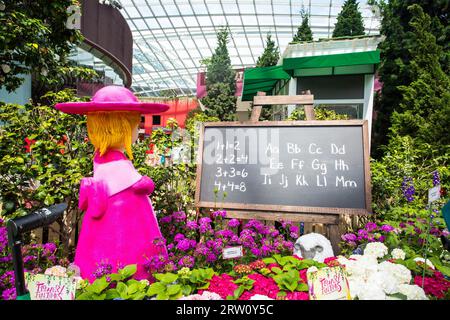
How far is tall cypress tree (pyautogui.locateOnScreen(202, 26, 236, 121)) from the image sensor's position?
22484mm

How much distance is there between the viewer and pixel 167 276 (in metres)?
1.51

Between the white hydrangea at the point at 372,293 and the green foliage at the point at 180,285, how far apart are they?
0.65m

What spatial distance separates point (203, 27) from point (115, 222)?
86.9 feet

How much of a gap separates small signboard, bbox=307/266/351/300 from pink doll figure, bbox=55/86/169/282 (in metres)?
0.99

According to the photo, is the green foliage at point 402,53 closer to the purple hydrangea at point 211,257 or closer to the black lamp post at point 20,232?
the purple hydrangea at point 211,257

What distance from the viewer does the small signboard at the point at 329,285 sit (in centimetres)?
135

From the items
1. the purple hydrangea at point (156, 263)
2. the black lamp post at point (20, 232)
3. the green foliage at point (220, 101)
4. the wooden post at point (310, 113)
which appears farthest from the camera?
the green foliage at point (220, 101)

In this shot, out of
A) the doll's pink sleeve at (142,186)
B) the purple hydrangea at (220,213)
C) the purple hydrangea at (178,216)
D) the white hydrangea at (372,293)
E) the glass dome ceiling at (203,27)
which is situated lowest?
the white hydrangea at (372,293)

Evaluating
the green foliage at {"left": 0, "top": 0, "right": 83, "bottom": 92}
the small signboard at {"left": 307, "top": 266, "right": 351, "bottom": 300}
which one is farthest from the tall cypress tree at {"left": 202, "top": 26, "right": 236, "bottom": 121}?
the small signboard at {"left": 307, "top": 266, "right": 351, "bottom": 300}

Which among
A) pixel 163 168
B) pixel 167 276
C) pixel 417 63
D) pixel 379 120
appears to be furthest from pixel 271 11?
pixel 167 276

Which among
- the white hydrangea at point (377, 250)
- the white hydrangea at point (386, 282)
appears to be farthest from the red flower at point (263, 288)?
the white hydrangea at point (377, 250)

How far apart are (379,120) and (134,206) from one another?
10994 millimetres

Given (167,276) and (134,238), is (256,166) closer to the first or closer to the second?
(134,238)
